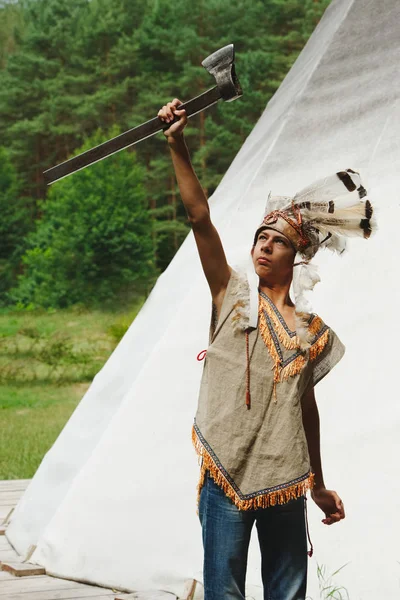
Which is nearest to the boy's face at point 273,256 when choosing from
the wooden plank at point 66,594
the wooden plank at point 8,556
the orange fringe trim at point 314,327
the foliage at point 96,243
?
the orange fringe trim at point 314,327

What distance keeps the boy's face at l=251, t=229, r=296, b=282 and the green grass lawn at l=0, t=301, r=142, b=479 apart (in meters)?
4.56

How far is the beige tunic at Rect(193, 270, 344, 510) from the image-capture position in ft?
7.25

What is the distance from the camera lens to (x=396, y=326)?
11.5 ft

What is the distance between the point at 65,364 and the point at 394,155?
14120 millimetres

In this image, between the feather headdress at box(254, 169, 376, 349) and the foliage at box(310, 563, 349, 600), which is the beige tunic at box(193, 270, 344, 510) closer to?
the feather headdress at box(254, 169, 376, 349)

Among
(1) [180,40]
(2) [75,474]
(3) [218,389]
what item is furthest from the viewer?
(1) [180,40]

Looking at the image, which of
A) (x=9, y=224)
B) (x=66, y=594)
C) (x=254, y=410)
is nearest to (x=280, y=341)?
(x=254, y=410)

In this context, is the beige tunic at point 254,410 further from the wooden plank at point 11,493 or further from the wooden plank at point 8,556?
the wooden plank at point 11,493

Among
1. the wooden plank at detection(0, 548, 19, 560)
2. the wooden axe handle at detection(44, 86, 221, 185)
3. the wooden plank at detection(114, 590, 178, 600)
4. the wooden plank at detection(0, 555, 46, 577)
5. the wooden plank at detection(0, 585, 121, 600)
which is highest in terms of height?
the wooden axe handle at detection(44, 86, 221, 185)

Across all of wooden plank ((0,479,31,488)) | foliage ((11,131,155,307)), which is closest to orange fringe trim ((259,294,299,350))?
wooden plank ((0,479,31,488))

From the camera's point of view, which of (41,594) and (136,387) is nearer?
(41,594)

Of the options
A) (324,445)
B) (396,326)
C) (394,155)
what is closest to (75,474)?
(324,445)

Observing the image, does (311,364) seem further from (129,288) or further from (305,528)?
(129,288)

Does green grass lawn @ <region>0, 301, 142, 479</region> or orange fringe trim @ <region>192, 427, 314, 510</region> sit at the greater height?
green grass lawn @ <region>0, 301, 142, 479</region>
